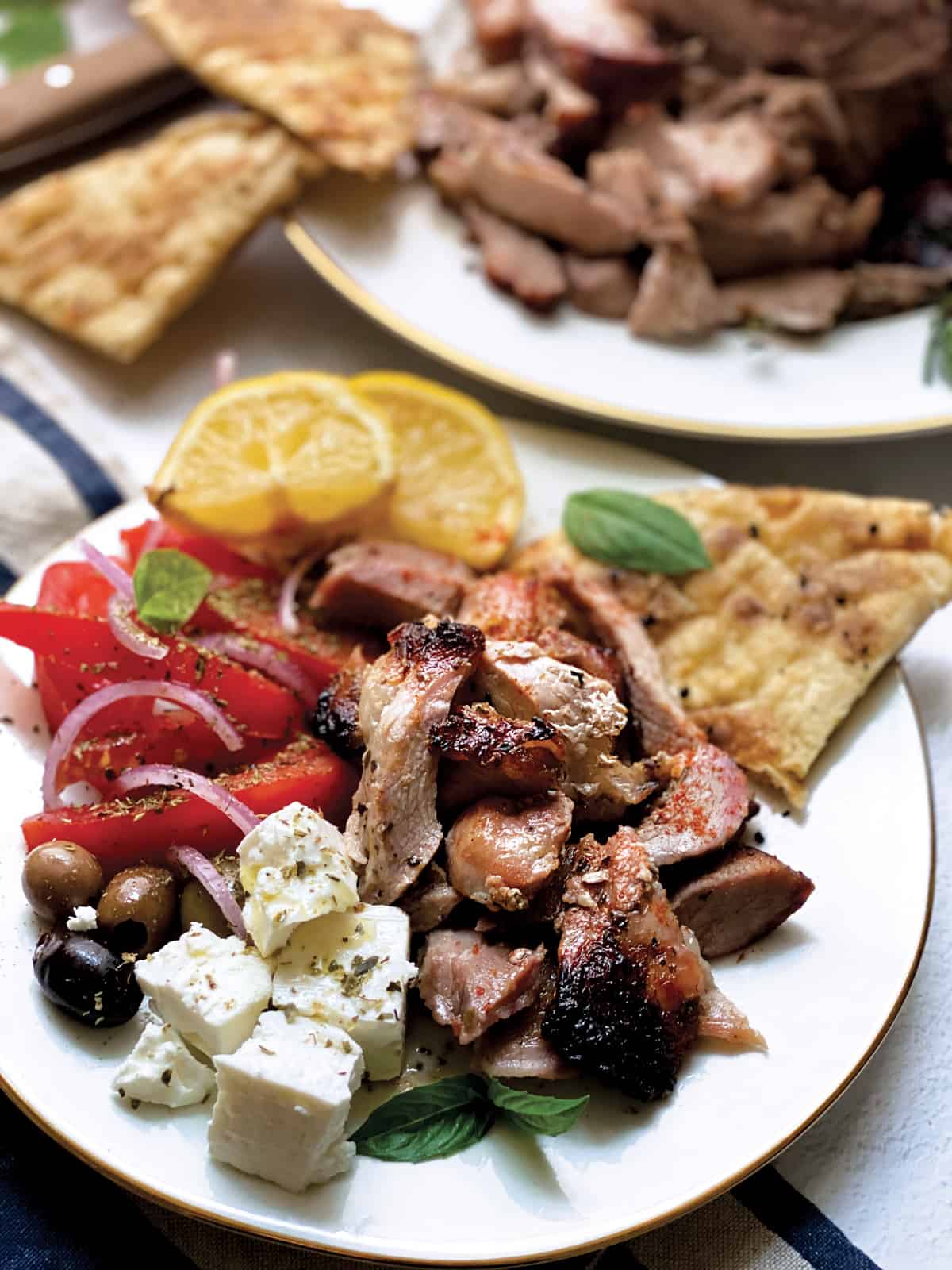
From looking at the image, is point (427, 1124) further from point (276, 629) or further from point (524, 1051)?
point (276, 629)

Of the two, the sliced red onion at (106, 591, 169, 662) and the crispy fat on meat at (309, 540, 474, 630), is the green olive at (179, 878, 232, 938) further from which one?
the crispy fat on meat at (309, 540, 474, 630)

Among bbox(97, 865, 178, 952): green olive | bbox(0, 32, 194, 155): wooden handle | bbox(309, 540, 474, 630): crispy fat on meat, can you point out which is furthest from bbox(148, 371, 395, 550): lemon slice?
bbox(0, 32, 194, 155): wooden handle

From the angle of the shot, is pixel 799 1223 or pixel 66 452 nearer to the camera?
pixel 799 1223

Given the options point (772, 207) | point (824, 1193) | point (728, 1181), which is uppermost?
point (772, 207)

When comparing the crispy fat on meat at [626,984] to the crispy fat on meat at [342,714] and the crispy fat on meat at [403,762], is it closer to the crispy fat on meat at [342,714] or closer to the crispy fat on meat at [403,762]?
the crispy fat on meat at [403,762]

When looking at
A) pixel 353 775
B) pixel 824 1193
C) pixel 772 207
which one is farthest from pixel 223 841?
pixel 772 207


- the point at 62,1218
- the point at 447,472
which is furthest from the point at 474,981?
the point at 447,472

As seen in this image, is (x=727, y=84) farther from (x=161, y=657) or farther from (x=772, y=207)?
(x=161, y=657)
